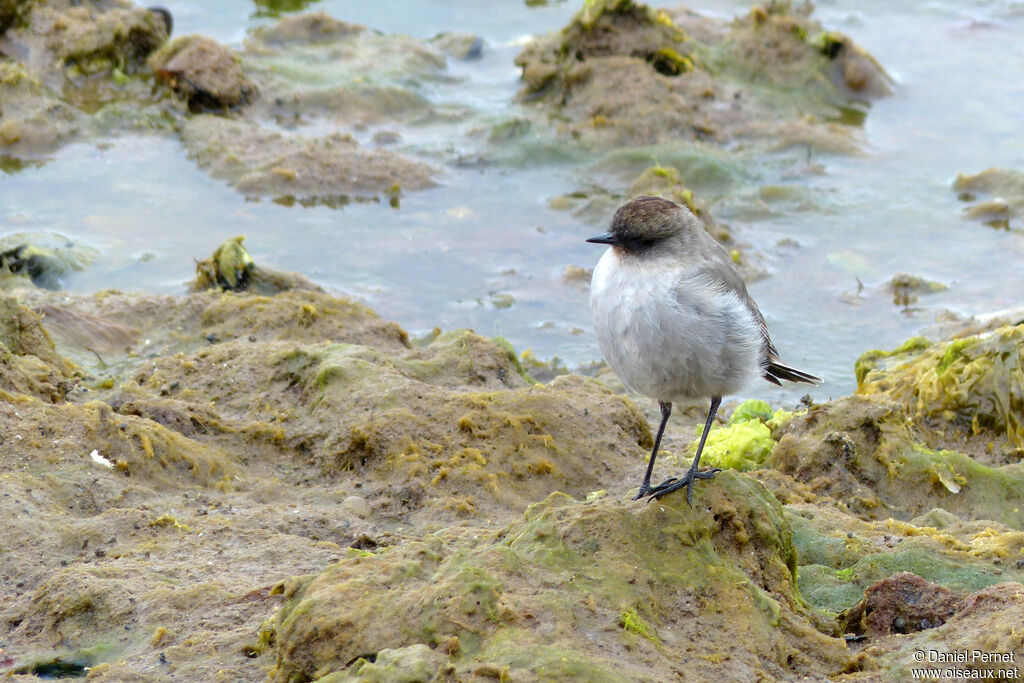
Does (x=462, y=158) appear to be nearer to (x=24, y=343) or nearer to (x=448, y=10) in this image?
(x=448, y=10)

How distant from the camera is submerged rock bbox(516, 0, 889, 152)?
455 inches

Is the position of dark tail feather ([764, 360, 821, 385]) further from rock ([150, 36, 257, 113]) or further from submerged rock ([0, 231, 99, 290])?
rock ([150, 36, 257, 113])

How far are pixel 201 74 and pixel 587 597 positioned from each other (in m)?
9.68

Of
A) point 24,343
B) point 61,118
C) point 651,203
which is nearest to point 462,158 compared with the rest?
point 61,118

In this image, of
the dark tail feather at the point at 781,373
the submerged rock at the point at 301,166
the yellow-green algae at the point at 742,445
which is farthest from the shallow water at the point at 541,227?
the dark tail feather at the point at 781,373

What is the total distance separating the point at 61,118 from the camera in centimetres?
1136

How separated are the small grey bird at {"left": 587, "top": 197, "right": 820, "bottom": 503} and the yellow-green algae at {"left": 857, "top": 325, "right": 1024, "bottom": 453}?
7.87 feet

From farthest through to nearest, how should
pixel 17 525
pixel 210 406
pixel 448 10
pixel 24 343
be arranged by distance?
pixel 448 10 → pixel 24 343 → pixel 210 406 → pixel 17 525

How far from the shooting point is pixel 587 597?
360 cm

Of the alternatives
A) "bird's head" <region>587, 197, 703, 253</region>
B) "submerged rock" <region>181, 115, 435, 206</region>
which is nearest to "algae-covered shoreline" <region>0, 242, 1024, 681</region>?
"bird's head" <region>587, 197, 703, 253</region>

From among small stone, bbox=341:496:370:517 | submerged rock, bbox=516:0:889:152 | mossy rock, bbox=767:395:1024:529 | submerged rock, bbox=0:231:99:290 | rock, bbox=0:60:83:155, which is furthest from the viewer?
submerged rock, bbox=516:0:889:152

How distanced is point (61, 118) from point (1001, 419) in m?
9.40

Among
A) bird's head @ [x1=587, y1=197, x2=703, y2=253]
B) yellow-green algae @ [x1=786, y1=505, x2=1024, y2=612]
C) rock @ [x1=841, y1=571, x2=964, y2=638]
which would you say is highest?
bird's head @ [x1=587, y1=197, x2=703, y2=253]

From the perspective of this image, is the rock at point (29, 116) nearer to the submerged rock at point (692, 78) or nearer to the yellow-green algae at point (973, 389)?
the submerged rock at point (692, 78)
